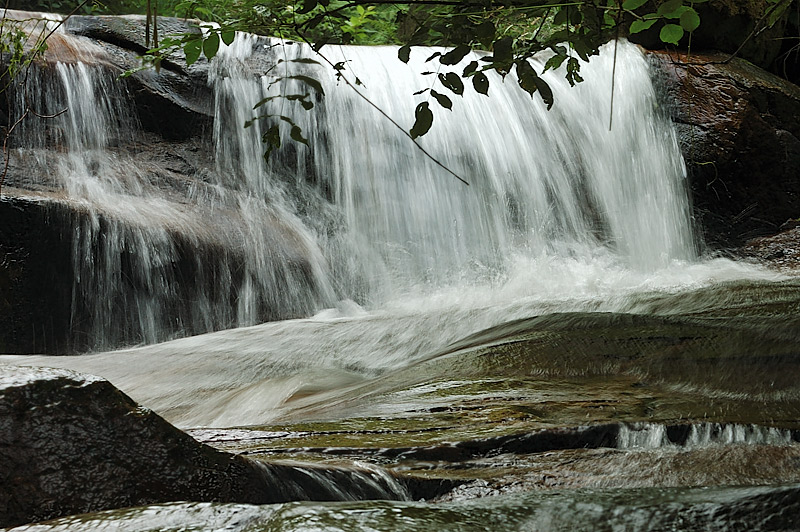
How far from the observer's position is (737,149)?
22.3 feet

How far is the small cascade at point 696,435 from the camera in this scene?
6.75ft

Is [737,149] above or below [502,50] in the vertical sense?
above

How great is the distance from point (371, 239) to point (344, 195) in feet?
1.54

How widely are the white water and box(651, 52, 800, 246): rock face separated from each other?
0.73 feet

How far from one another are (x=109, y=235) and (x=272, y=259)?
3.55 ft

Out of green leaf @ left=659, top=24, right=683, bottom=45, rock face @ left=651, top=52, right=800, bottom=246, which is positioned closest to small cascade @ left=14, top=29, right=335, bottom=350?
rock face @ left=651, top=52, right=800, bottom=246

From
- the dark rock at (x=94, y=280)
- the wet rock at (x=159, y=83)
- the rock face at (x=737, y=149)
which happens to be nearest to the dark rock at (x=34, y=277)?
the dark rock at (x=94, y=280)

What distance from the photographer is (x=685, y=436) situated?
6.88 ft

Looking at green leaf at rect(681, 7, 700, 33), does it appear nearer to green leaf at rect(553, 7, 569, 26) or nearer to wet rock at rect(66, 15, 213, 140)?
green leaf at rect(553, 7, 569, 26)

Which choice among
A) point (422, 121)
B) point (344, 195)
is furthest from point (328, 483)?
point (344, 195)

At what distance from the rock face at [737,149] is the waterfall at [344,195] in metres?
0.22

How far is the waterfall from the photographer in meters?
4.98

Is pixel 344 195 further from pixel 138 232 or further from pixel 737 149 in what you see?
pixel 737 149

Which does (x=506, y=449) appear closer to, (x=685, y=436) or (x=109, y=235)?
(x=685, y=436)
